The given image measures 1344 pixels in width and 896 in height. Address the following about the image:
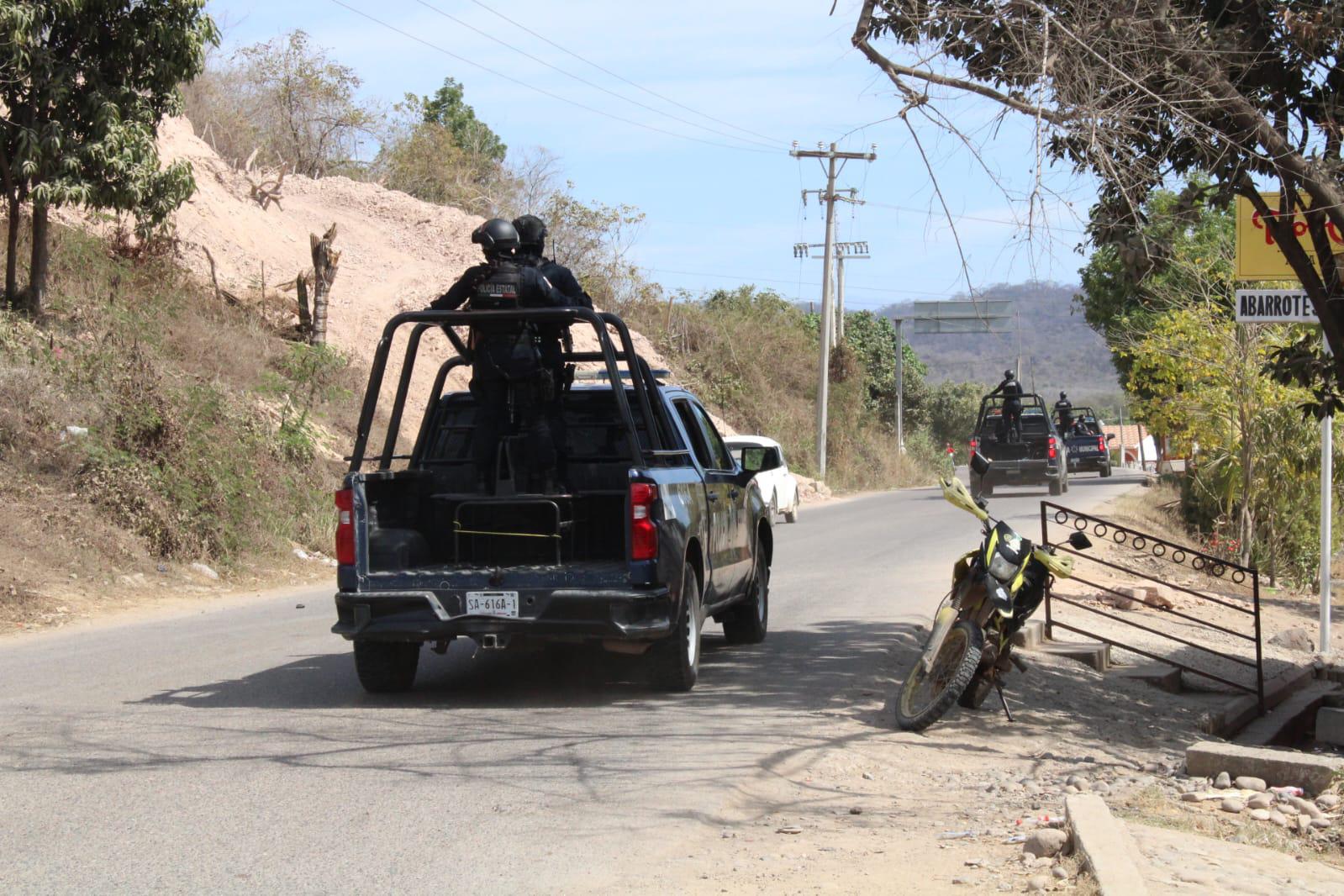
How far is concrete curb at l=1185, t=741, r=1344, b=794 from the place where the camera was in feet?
21.9

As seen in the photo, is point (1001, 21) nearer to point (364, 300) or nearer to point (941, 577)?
point (941, 577)

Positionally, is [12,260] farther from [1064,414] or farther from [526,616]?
[1064,414]

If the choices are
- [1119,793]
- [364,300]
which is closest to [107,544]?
[1119,793]

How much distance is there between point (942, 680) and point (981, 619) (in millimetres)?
407

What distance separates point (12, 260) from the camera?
19609 mm

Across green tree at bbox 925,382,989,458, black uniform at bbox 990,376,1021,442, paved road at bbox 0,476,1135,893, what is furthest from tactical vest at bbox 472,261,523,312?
green tree at bbox 925,382,989,458

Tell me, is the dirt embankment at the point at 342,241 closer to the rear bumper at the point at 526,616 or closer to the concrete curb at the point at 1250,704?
the rear bumper at the point at 526,616

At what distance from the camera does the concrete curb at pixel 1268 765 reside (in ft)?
21.9

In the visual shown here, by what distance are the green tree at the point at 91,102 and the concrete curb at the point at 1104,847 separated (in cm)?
1663

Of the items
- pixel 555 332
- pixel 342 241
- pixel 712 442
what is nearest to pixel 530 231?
pixel 555 332

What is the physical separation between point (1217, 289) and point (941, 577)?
765 cm

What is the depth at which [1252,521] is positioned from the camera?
20516mm

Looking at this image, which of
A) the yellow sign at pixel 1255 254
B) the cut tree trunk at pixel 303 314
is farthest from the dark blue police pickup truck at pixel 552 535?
the cut tree trunk at pixel 303 314

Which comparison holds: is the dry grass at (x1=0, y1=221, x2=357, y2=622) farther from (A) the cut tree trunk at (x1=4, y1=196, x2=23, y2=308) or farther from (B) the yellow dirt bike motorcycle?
(B) the yellow dirt bike motorcycle
